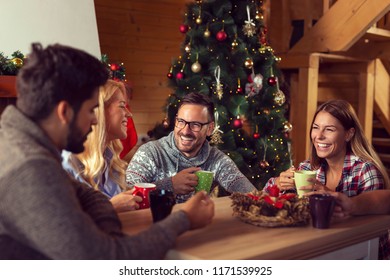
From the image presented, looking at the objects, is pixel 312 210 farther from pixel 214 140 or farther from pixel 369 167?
pixel 214 140

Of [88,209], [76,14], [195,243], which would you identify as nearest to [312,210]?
[195,243]

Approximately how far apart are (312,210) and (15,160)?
0.72 m

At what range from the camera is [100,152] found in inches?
65.8

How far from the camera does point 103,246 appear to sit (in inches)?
35.3

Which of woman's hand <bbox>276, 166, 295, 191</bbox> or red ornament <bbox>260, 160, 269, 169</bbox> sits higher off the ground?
woman's hand <bbox>276, 166, 295, 191</bbox>

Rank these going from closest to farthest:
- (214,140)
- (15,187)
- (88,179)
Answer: (15,187) → (88,179) → (214,140)

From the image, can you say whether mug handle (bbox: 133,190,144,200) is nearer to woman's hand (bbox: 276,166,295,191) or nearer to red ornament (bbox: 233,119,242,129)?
woman's hand (bbox: 276,166,295,191)

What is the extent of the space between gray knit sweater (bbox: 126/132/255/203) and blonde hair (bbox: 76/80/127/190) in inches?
10.9

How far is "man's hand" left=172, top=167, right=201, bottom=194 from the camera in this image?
1.73 meters

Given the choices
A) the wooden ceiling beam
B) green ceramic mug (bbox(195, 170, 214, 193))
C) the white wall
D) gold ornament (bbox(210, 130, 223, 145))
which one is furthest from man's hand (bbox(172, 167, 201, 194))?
the wooden ceiling beam

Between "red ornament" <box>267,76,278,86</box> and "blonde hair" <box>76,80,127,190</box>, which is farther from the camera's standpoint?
"red ornament" <box>267,76,278,86</box>

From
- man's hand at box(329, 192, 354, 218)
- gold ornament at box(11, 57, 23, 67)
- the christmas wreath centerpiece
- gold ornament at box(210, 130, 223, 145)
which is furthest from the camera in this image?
gold ornament at box(210, 130, 223, 145)

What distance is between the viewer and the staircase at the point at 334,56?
161 inches

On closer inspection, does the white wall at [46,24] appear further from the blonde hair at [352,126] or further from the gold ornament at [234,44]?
the blonde hair at [352,126]
